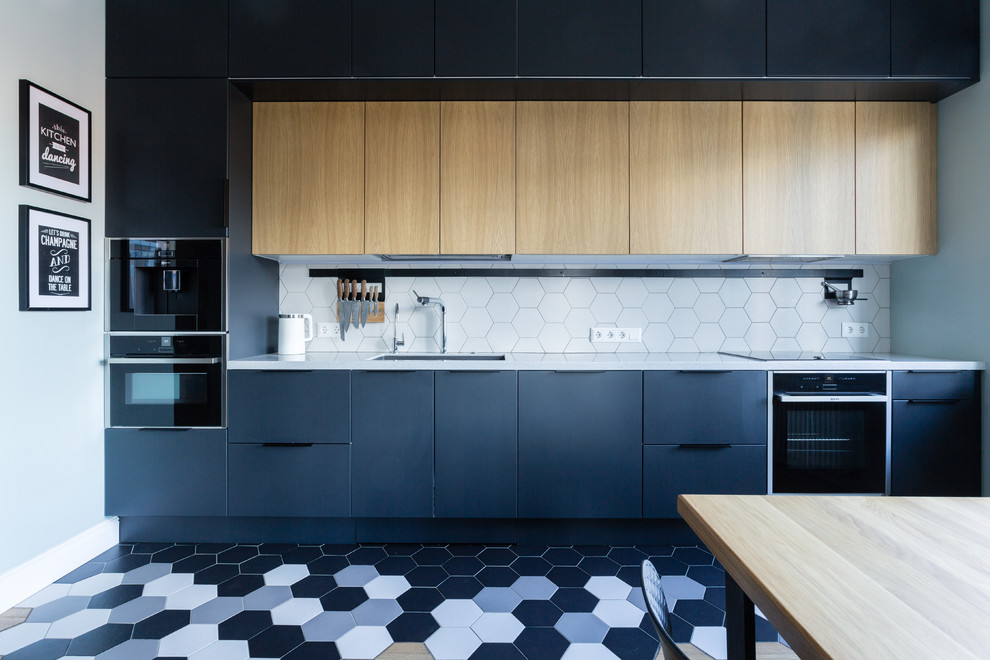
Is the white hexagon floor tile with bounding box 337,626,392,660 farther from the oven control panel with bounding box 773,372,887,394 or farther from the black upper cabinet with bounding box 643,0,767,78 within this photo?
the black upper cabinet with bounding box 643,0,767,78

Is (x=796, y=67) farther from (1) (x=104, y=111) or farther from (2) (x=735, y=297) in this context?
(1) (x=104, y=111)

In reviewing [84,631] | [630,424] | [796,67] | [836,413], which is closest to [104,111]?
[84,631]

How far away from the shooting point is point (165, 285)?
2525mm

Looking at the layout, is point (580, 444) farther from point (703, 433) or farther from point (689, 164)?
point (689, 164)

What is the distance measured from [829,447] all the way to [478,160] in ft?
7.39

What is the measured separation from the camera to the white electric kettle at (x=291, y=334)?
2.86 metres

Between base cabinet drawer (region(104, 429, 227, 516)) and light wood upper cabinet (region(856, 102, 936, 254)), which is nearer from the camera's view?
base cabinet drawer (region(104, 429, 227, 516))

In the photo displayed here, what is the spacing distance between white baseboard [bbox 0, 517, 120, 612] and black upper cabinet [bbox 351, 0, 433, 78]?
2497mm

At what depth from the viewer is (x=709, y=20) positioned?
2.54 meters

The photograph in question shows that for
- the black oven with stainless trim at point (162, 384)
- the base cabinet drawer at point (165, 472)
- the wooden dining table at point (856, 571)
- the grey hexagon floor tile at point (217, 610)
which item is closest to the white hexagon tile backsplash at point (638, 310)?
the black oven with stainless trim at point (162, 384)

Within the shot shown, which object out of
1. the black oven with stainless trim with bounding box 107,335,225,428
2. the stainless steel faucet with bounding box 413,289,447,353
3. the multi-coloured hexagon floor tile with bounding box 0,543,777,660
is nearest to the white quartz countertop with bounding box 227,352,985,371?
the black oven with stainless trim with bounding box 107,335,225,428

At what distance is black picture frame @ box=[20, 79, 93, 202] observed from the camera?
209 cm

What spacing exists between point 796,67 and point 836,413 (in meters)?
1.68

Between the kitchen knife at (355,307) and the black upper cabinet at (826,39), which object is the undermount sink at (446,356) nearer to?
the kitchen knife at (355,307)
